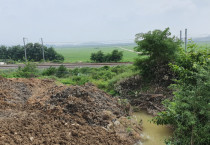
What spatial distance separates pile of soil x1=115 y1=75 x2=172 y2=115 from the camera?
9.29 meters

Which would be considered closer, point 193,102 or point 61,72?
point 193,102

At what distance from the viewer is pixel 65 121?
6527 millimetres

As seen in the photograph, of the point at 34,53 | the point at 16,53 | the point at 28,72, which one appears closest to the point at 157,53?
the point at 28,72

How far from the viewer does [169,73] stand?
11.1m

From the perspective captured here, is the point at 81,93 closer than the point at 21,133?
No

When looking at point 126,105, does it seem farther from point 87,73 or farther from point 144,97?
point 87,73

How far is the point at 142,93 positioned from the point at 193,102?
6.57 m

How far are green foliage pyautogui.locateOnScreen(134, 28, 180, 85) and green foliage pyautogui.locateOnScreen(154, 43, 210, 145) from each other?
654 centimetres

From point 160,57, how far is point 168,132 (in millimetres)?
5628

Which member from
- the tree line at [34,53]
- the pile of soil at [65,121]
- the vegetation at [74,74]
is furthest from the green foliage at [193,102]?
the tree line at [34,53]

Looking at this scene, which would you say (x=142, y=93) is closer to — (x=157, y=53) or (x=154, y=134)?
(x=157, y=53)

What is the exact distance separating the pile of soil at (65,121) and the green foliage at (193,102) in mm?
2367

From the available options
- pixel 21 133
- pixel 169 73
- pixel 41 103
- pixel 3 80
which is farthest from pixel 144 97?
pixel 3 80

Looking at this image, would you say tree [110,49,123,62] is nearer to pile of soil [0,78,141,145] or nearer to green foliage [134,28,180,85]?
green foliage [134,28,180,85]
